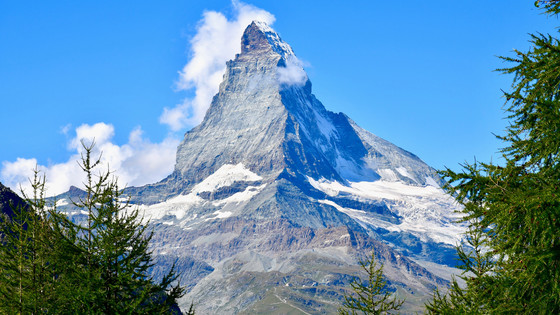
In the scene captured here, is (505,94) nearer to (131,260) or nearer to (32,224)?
(131,260)

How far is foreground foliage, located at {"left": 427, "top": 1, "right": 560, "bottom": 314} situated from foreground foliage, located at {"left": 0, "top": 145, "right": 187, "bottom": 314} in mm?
10152

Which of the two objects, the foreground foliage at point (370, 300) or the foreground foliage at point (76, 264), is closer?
the foreground foliage at point (76, 264)

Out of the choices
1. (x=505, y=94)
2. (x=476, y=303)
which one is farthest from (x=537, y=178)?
(x=476, y=303)

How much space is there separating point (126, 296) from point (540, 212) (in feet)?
41.8

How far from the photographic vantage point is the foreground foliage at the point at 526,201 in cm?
991

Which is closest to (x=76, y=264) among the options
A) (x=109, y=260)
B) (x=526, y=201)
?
(x=109, y=260)

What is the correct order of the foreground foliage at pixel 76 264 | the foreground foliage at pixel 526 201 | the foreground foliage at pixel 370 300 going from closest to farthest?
the foreground foliage at pixel 526 201, the foreground foliage at pixel 76 264, the foreground foliage at pixel 370 300

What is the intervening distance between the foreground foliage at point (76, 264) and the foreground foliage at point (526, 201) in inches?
400

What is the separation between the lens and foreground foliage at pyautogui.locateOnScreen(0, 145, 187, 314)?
16.3 m

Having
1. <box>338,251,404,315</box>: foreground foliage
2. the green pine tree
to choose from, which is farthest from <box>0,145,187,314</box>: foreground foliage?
<box>338,251,404,315</box>: foreground foliage

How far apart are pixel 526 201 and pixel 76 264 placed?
45.1ft

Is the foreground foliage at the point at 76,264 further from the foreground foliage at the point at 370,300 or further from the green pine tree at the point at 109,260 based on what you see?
the foreground foliage at the point at 370,300

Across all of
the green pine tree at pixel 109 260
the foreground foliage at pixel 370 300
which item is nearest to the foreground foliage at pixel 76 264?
the green pine tree at pixel 109 260

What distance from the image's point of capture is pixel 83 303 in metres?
16.4
